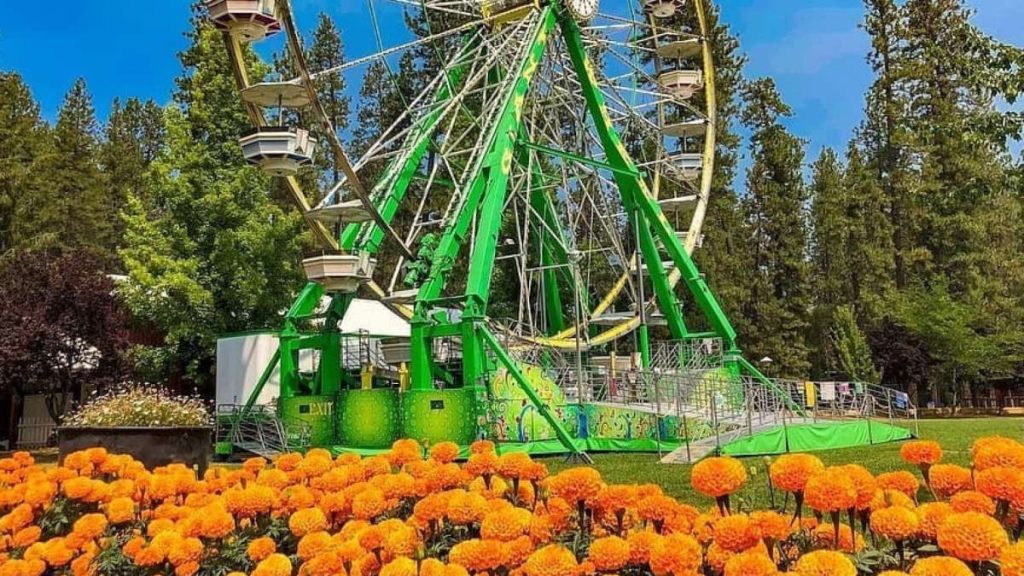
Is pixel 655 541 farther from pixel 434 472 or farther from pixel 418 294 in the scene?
pixel 418 294

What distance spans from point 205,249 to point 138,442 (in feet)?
55.1

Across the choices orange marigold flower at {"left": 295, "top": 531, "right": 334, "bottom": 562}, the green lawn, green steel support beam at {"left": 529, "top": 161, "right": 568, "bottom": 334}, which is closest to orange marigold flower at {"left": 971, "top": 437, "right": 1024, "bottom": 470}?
orange marigold flower at {"left": 295, "top": 531, "right": 334, "bottom": 562}

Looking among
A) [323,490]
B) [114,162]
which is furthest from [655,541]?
[114,162]

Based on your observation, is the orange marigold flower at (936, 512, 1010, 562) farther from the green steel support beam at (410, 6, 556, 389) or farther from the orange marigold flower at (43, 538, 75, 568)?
the green steel support beam at (410, 6, 556, 389)

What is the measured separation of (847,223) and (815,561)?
147ft

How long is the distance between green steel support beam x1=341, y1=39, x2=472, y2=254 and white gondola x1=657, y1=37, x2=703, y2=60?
6.19 m

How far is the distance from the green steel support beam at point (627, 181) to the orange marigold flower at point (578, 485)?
19498 millimetres

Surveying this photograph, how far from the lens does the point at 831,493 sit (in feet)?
8.54

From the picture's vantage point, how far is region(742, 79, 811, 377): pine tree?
38.9m

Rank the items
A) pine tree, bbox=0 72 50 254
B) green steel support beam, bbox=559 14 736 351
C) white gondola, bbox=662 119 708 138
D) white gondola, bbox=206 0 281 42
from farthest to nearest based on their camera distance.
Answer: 1. pine tree, bbox=0 72 50 254
2. white gondola, bbox=662 119 708 138
3. green steel support beam, bbox=559 14 736 351
4. white gondola, bbox=206 0 281 42

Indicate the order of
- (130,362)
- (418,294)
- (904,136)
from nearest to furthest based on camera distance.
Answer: (418,294)
(130,362)
(904,136)

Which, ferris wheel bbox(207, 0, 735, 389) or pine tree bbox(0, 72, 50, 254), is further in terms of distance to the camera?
pine tree bbox(0, 72, 50, 254)

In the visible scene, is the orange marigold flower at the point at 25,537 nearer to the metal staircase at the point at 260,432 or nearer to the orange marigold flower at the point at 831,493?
the orange marigold flower at the point at 831,493

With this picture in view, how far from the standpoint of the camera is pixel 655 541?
103 inches
